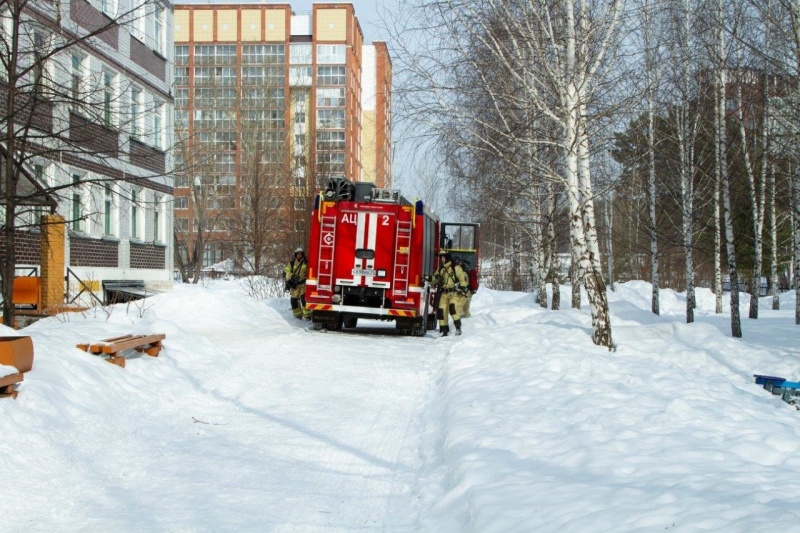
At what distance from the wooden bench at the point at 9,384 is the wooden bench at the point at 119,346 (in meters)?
2.24

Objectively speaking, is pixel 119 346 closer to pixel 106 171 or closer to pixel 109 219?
pixel 106 171

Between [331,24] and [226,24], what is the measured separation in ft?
38.2

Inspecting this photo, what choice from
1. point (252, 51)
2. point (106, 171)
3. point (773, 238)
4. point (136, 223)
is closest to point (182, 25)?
point (252, 51)

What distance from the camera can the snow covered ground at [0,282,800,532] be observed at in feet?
15.7

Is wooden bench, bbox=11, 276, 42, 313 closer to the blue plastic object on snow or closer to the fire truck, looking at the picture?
the fire truck

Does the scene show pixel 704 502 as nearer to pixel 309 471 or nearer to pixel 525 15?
pixel 309 471

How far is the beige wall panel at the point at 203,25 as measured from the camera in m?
87.5

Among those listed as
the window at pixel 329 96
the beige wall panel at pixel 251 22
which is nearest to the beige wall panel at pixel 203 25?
the beige wall panel at pixel 251 22

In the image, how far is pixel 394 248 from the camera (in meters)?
17.1

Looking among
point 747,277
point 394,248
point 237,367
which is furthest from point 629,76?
point 747,277

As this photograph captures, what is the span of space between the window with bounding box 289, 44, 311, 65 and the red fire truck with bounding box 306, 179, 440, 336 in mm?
76008

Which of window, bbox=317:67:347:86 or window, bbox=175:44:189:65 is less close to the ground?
window, bbox=175:44:189:65

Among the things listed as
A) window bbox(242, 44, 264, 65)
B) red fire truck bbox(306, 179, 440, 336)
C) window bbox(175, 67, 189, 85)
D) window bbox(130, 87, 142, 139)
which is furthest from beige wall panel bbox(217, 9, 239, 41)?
red fire truck bbox(306, 179, 440, 336)

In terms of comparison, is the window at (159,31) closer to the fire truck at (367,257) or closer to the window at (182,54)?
the fire truck at (367,257)
